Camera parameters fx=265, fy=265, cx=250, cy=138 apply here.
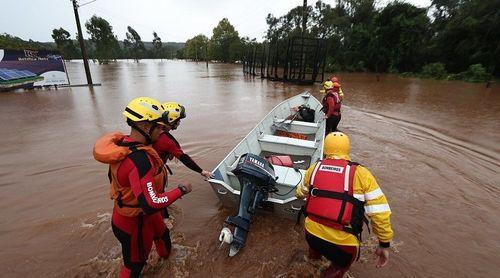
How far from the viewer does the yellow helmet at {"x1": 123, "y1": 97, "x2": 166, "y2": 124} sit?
204 cm

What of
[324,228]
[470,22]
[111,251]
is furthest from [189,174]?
[470,22]

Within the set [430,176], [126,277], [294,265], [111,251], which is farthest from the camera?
[430,176]

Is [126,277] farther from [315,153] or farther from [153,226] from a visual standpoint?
[315,153]

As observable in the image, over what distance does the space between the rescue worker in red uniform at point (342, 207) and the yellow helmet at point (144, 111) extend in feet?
4.41

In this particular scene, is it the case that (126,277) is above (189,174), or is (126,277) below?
above

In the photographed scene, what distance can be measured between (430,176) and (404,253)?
274 centimetres

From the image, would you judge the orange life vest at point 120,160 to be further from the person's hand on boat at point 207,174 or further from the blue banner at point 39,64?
the blue banner at point 39,64

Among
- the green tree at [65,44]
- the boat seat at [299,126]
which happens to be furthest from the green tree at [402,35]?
the green tree at [65,44]

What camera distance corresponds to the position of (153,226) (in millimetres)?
2555

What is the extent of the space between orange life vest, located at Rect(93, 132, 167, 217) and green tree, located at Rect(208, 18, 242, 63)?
59.6 meters

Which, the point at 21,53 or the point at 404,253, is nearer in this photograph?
the point at 404,253

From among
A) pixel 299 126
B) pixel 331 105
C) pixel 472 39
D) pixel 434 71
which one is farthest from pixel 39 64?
pixel 472 39

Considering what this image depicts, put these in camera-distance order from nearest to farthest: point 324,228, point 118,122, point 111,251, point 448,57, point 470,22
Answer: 1. point 324,228
2. point 111,251
3. point 118,122
4. point 470,22
5. point 448,57

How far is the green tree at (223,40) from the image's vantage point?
199 feet
